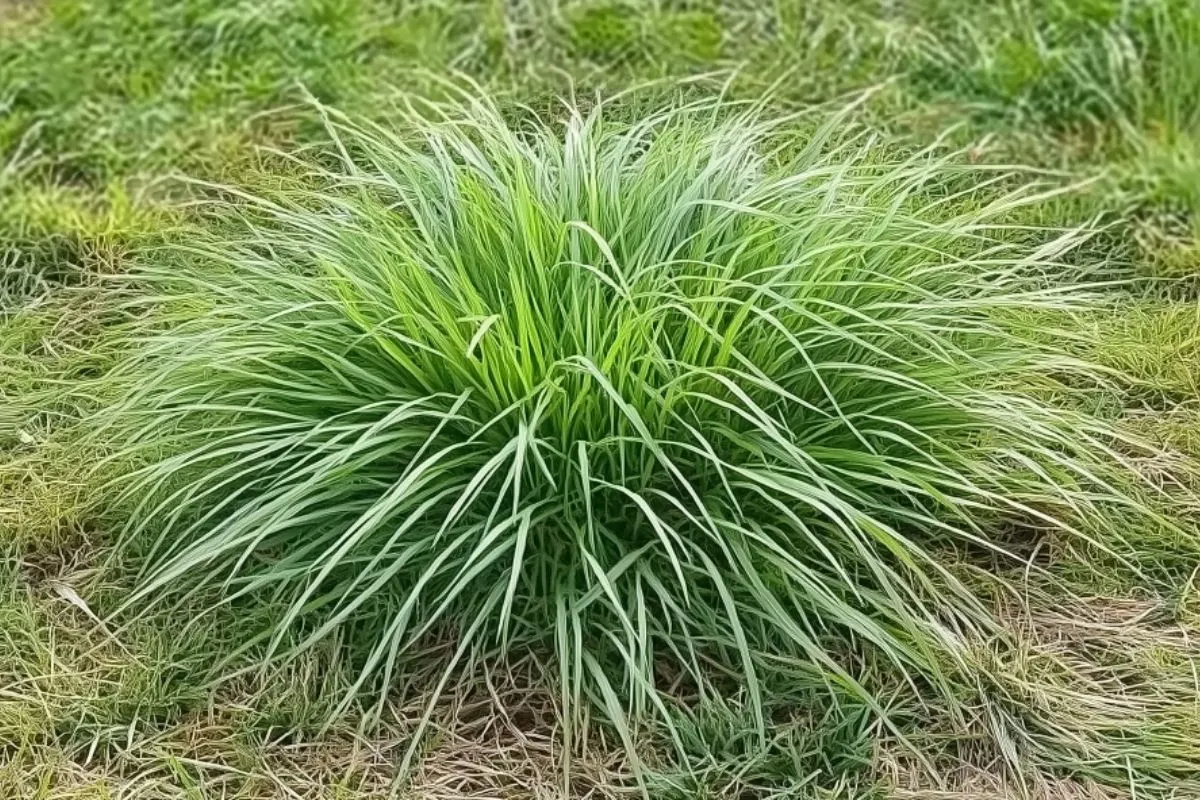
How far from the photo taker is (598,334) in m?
2.22

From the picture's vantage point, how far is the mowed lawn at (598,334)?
82.7 inches

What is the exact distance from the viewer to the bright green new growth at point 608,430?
7.04 feet

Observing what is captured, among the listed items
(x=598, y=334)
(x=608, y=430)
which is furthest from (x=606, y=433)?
(x=598, y=334)

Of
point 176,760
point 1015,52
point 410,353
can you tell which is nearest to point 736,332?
point 410,353

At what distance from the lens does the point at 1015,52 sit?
142 inches

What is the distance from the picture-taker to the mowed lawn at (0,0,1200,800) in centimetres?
210

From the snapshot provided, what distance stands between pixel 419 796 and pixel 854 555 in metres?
0.79

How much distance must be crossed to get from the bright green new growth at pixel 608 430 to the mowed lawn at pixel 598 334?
0.16 feet

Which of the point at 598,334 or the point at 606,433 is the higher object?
the point at 598,334

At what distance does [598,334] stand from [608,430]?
157mm

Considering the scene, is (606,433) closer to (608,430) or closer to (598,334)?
(608,430)

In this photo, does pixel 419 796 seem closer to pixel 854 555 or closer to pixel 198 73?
pixel 854 555

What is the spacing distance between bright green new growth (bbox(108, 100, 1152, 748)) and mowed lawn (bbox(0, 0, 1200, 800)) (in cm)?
5

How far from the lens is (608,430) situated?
2.21 meters
